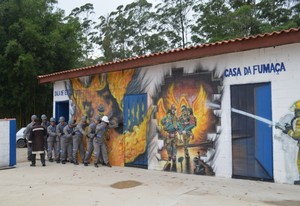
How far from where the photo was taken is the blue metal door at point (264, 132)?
26.5ft

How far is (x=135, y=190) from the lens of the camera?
779 centimetres

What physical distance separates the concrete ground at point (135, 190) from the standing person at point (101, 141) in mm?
1169

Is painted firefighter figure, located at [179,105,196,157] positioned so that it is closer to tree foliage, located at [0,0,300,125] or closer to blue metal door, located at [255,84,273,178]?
blue metal door, located at [255,84,273,178]

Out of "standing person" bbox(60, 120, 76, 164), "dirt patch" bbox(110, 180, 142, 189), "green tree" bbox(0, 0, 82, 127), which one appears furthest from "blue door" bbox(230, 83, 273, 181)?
"green tree" bbox(0, 0, 82, 127)

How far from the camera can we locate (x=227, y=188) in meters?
7.67

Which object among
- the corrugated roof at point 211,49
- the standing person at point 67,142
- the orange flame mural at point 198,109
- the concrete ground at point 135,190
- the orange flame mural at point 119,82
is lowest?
the concrete ground at point 135,190

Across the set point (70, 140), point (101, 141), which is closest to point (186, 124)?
point (101, 141)


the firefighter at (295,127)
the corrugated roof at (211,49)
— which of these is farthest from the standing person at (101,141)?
the firefighter at (295,127)

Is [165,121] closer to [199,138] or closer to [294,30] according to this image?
[199,138]

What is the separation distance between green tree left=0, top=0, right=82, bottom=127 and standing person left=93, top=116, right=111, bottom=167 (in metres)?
11.2

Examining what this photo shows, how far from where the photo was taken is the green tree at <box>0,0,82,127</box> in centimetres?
2125

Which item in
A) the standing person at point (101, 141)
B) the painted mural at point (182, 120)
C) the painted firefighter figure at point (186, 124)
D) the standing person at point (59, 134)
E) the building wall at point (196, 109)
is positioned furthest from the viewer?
the standing person at point (59, 134)

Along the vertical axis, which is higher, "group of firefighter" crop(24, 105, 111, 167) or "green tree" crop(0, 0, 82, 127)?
"green tree" crop(0, 0, 82, 127)

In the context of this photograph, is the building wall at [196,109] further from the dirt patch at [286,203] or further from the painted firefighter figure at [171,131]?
the dirt patch at [286,203]
